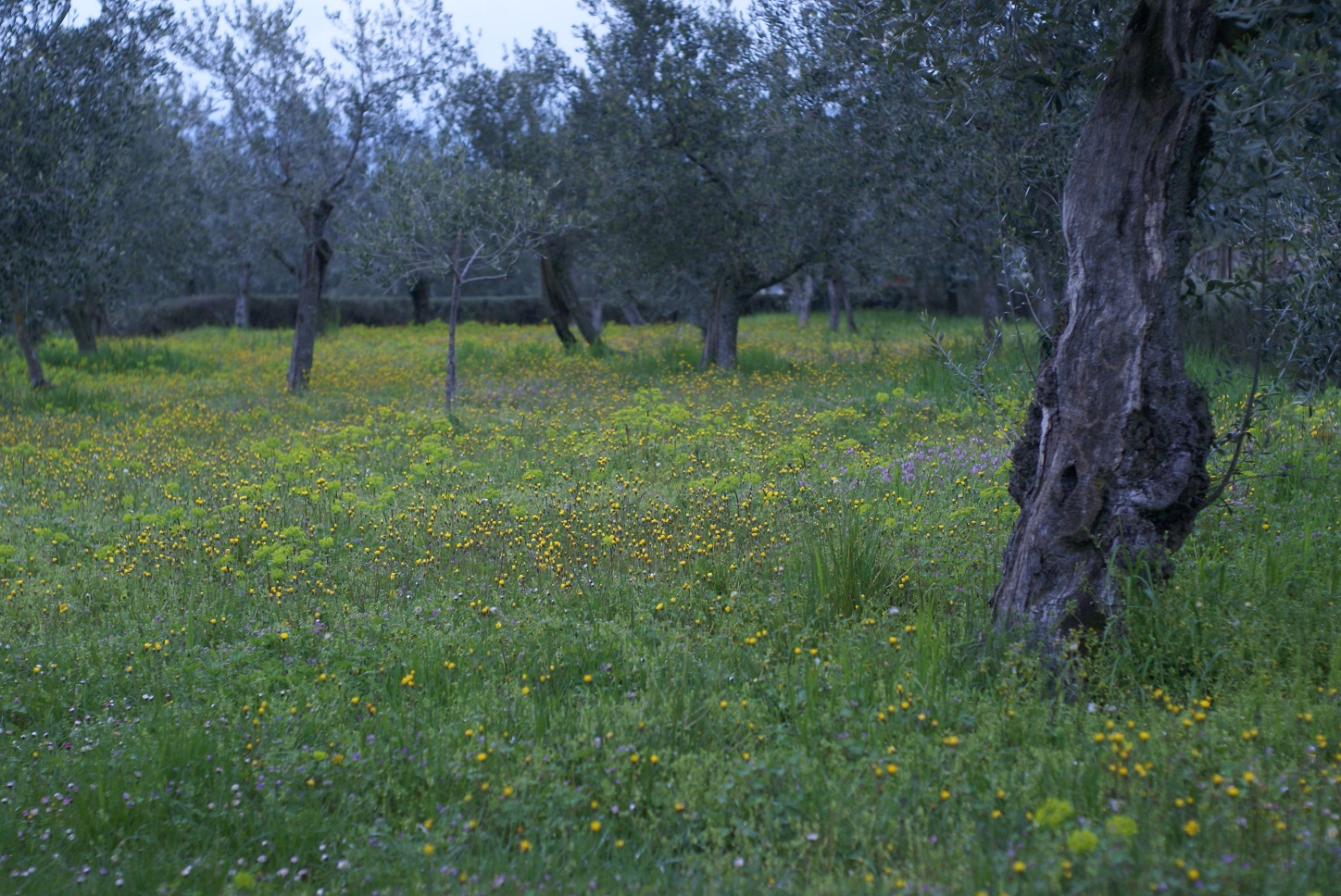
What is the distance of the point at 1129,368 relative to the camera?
475cm

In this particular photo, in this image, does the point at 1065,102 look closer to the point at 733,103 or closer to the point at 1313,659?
the point at 1313,659

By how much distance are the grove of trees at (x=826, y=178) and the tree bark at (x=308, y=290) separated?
76mm

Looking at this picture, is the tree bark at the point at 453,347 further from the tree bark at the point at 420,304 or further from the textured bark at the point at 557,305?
the tree bark at the point at 420,304

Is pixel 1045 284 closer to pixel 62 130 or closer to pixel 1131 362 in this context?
pixel 1131 362

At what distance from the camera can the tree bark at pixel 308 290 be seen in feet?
61.5

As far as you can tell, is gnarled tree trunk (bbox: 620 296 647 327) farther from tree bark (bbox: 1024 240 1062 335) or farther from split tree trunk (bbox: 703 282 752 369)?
tree bark (bbox: 1024 240 1062 335)

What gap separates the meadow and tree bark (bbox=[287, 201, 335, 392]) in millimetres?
9594

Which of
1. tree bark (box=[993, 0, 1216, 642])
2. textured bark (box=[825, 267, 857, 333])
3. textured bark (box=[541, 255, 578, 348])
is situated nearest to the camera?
tree bark (box=[993, 0, 1216, 642])

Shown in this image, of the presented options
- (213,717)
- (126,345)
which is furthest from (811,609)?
(126,345)

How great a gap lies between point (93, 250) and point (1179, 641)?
1583cm

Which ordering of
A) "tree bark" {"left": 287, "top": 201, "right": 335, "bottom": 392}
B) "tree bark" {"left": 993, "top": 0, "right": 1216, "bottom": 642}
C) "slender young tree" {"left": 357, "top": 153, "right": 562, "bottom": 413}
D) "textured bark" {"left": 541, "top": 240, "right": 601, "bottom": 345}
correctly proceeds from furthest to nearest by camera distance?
"textured bark" {"left": 541, "top": 240, "right": 601, "bottom": 345} → "tree bark" {"left": 287, "top": 201, "right": 335, "bottom": 392} → "slender young tree" {"left": 357, "top": 153, "right": 562, "bottom": 413} → "tree bark" {"left": 993, "top": 0, "right": 1216, "bottom": 642}

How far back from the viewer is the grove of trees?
4762 mm

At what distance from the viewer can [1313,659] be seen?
4.78 meters

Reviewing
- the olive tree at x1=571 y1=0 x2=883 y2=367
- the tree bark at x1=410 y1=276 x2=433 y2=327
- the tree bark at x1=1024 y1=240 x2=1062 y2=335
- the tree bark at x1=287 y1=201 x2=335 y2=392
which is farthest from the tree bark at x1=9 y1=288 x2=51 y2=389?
the tree bark at x1=410 y1=276 x2=433 y2=327
